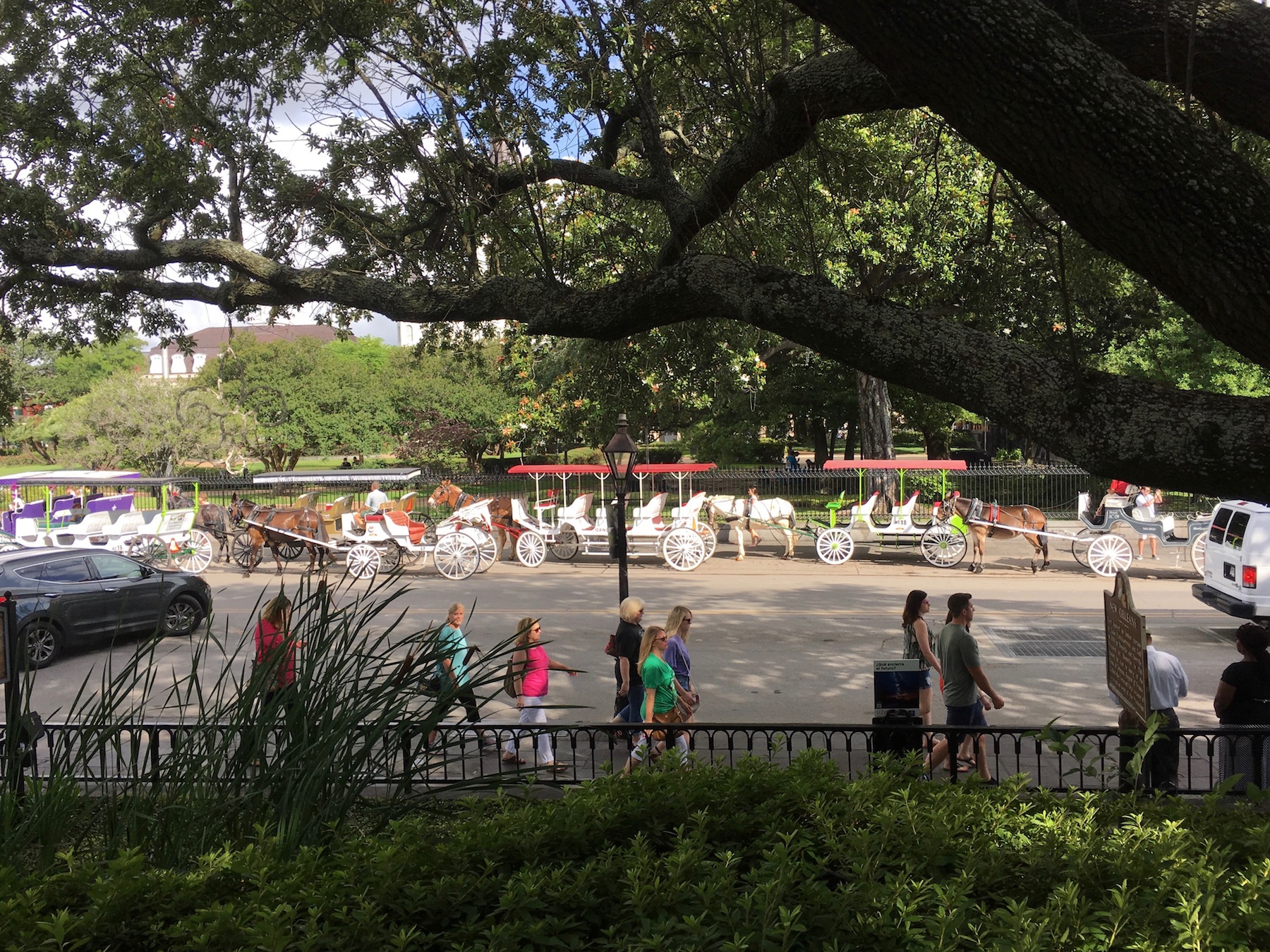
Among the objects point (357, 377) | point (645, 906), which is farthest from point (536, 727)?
point (357, 377)

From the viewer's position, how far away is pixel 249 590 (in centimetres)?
1945

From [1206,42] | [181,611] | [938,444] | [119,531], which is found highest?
[1206,42]

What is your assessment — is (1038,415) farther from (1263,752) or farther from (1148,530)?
(1148,530)

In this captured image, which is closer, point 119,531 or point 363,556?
point 363,556

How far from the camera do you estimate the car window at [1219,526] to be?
14.1 m

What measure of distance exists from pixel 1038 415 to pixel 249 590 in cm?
1788

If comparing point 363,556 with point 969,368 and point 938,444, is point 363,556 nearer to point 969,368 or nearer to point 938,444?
point 969,368

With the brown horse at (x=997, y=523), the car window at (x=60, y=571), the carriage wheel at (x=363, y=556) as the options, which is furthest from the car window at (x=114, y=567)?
the brown horse at (x=997, y=523)

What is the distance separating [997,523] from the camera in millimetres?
20172

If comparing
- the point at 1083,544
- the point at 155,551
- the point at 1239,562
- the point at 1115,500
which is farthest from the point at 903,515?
the point at 155,551

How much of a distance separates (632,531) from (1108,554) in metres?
9.14

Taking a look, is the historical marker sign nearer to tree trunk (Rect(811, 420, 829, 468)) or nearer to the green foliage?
the green foliage

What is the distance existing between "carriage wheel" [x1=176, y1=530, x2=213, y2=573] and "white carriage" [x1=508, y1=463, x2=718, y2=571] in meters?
6.47

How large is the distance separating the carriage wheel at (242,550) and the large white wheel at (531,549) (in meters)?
5.42
